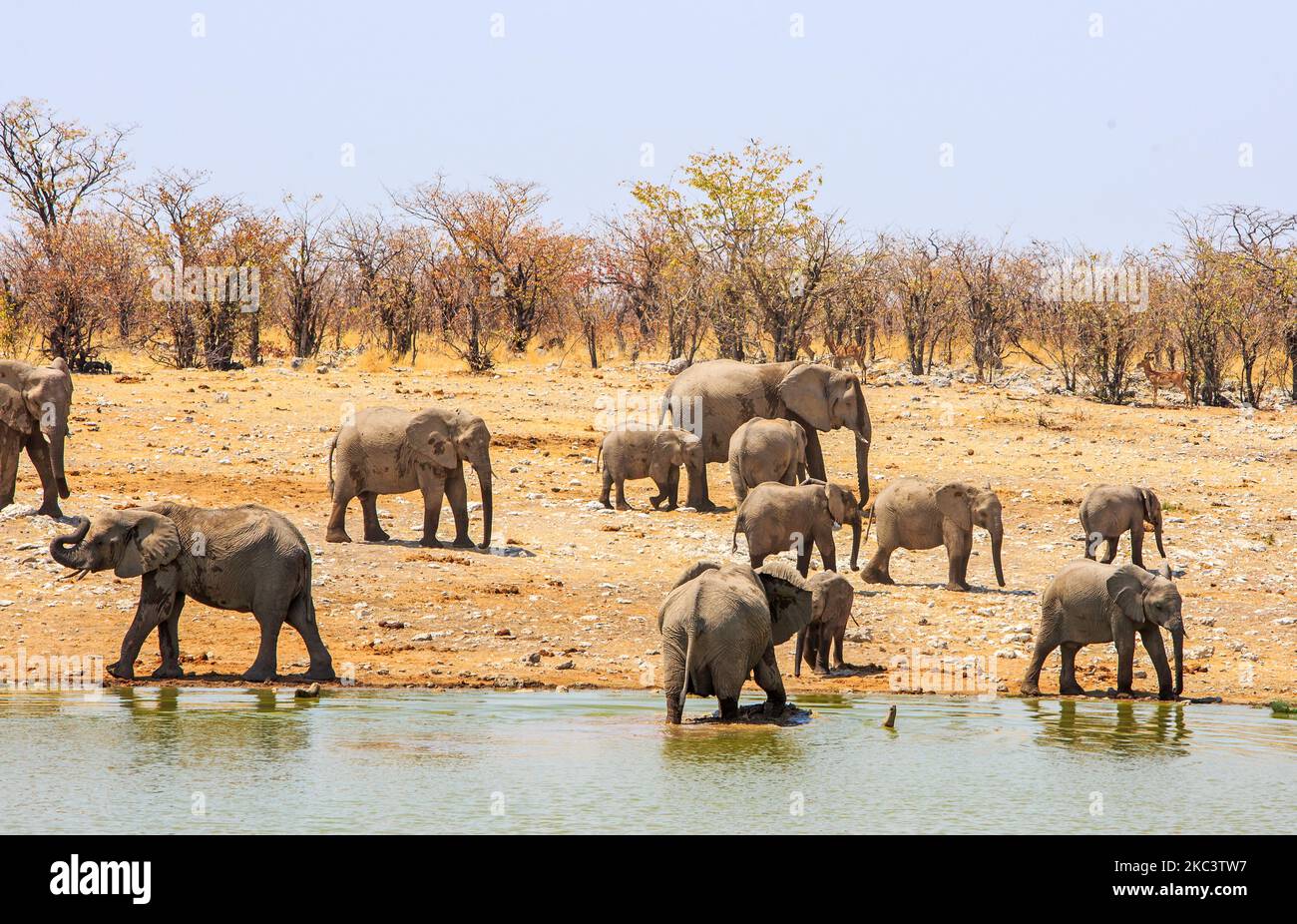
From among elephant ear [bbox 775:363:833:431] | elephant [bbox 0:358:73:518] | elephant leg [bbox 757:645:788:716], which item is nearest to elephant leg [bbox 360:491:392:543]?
elephant [bbox 0:358:73:518]

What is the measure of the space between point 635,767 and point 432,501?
8.79m

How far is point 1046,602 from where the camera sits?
14.6m

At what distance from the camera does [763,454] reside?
21.1 metres

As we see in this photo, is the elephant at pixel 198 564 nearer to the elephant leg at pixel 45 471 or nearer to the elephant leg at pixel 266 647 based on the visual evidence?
the elephant leg at pixel 266 647

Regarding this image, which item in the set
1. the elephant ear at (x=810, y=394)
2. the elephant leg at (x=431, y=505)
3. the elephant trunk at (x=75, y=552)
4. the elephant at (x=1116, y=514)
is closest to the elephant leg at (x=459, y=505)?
the elephant leg at (x=431, y=505)

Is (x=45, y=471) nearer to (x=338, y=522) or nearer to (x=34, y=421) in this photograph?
(x=34, y=421)

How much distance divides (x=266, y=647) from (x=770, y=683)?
14.2ft

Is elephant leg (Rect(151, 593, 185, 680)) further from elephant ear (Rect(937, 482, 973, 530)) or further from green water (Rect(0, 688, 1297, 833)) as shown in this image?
elephant ear (Rect(937, 482, 973, 530))

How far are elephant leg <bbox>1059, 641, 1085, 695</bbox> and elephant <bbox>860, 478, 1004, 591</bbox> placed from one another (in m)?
3.28

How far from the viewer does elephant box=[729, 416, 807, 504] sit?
21.1 meters

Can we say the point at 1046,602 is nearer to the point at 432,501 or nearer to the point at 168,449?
the point at 432,501

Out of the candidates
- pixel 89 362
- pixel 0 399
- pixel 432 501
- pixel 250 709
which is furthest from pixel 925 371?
pixel 250 709

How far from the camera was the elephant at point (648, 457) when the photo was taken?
870 inches

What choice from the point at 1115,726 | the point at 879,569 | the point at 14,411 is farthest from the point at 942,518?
the point at 14,411
